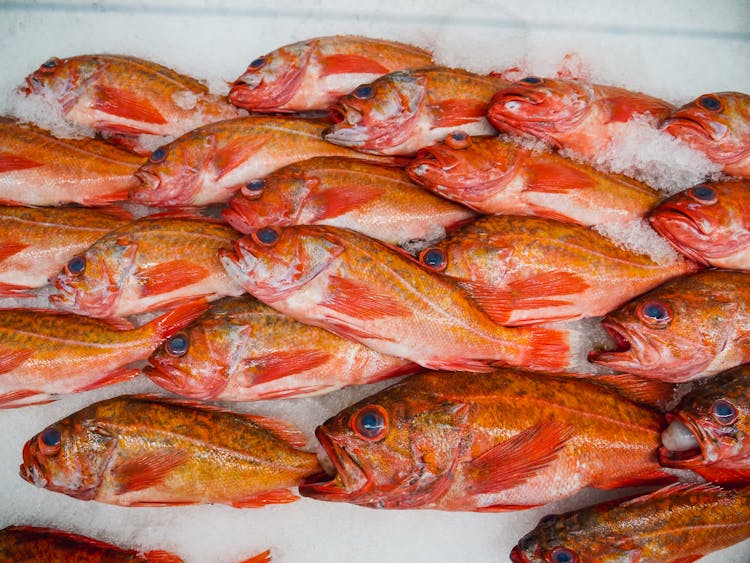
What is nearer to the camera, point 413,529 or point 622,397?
point 622,397

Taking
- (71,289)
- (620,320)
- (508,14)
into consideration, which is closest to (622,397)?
(620,320)

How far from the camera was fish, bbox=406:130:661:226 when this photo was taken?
266 centimetres

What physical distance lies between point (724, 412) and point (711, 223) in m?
0.82

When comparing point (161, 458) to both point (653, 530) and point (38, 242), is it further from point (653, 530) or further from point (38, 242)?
point (653, 530)

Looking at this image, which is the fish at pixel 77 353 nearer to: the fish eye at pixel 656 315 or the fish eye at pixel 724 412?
the fish eye at pixel 656 315

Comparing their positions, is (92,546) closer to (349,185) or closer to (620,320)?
(349,185)

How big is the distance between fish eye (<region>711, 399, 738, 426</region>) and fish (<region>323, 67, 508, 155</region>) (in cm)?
159

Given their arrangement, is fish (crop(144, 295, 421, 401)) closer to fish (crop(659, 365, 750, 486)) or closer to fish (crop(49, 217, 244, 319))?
fish (crop(49, 217, 244, 319))

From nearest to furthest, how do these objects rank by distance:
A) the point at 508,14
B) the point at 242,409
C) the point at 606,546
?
the point at 606,546
the point at 242,409
the point at 508,14

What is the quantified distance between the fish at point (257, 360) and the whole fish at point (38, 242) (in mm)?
812

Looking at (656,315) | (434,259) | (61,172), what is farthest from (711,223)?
(61,172)

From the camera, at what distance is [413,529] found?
303 centimetres

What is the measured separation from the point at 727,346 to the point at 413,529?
1.73 m

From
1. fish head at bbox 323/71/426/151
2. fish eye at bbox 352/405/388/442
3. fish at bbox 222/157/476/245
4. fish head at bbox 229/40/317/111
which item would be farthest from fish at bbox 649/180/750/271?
fish head at bbox 229/40/317/111
